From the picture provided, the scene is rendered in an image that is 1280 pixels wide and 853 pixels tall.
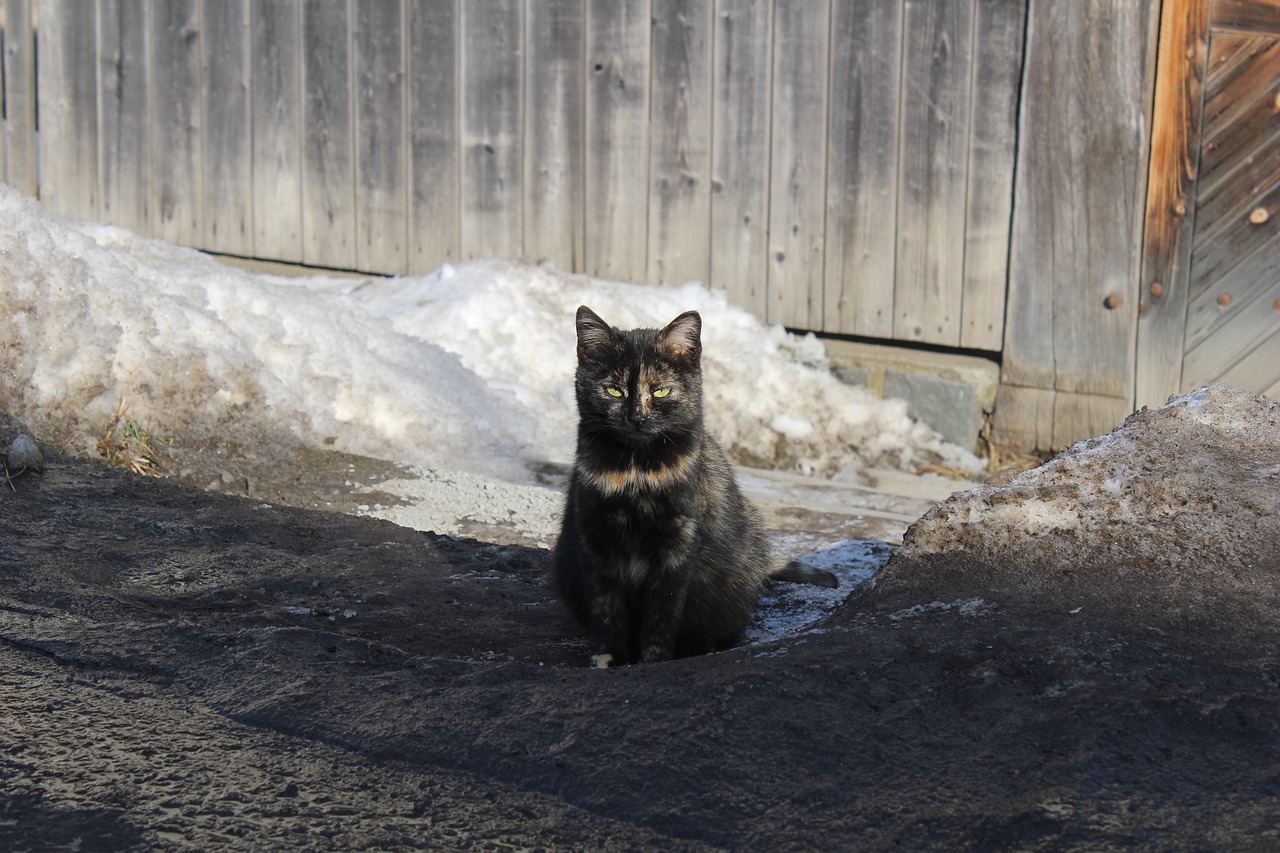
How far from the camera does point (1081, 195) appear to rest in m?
6.21

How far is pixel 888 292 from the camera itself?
268 inches

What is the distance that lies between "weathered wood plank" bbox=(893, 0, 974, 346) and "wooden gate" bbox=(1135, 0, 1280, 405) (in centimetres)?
91

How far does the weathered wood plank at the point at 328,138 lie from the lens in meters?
7.99

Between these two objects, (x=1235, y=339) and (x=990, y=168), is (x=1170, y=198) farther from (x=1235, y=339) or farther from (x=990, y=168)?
(x=990, y=168)

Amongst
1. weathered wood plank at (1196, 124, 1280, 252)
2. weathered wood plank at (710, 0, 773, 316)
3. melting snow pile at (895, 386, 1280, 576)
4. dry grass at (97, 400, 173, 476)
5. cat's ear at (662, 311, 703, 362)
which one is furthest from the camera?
weathered wood plank at (710, 0, 773, 316)

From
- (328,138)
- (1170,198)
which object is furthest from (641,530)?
(328,138)

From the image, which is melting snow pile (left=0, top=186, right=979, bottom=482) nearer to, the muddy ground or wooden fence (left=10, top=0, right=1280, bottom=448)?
wooden fence (left=10, top=0, right=1280, bottom=448)

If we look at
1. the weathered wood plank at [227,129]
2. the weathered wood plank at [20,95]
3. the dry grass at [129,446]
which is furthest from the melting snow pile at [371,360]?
the weathered wood plank at [20,95]

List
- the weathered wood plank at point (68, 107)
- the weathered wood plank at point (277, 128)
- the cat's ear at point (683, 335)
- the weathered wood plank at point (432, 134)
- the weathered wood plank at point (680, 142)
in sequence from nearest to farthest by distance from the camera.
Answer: the cat's ear at point (683, 335), the weathered wood plank at point (680, 142), the weathered wood plank at point (432, 134), the weathered wood plank at point (277, 128), the weathered wood plank at point (68, 107)

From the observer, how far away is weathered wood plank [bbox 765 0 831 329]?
674 cm

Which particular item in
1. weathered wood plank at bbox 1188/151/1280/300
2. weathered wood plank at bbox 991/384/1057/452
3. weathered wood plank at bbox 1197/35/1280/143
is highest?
weathered wood plank at bbox 1197/35/1280/143

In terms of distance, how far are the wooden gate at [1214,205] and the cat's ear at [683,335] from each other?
11.0 feet

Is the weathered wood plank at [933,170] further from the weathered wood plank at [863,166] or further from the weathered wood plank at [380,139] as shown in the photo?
the weathered wood plank at [380,139]

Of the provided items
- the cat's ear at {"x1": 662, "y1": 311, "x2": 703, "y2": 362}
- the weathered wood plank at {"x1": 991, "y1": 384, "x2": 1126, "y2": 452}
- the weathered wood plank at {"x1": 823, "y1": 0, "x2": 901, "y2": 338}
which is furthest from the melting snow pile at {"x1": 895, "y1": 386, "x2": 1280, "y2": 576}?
the weathered wood plank at {"x1": 823, "y1": 0, "x2": 901, "y2": 338}
